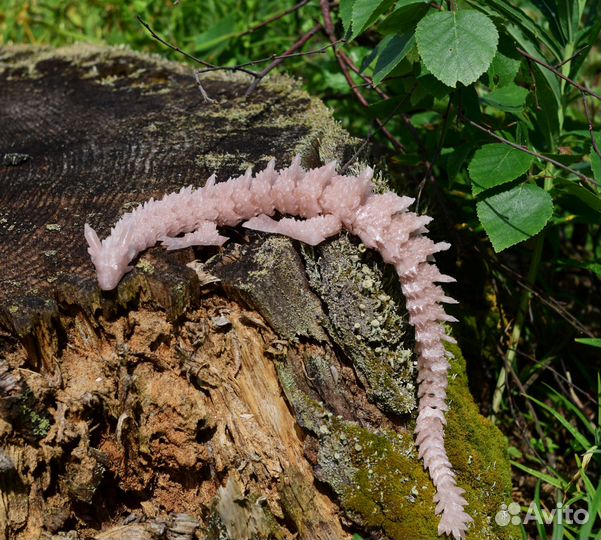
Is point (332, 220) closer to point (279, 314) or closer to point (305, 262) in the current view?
point (305, 262)

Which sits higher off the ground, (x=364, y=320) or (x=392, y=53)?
(x=392, y=53)

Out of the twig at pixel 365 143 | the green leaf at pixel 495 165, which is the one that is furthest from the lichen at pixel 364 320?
the green leaf at pixel 495 165

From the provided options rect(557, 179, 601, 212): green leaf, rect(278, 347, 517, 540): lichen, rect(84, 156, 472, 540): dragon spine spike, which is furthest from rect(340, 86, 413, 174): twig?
rect(278, 347, 517, 540): lichen

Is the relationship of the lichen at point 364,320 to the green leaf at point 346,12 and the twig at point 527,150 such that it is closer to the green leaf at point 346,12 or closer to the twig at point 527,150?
the twig at point 527,150

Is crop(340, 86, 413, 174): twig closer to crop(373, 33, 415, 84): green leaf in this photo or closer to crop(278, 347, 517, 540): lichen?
crop(373, 33, 415, 84): green leaf

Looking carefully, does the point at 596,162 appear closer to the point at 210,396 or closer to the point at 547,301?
the point at 547,301

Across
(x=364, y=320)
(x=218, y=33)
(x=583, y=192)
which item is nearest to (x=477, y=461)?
(x=364, y=320)

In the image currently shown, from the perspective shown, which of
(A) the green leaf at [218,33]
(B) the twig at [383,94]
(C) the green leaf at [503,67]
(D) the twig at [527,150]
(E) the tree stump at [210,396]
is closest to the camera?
(E) the tree stump at [210,396]
